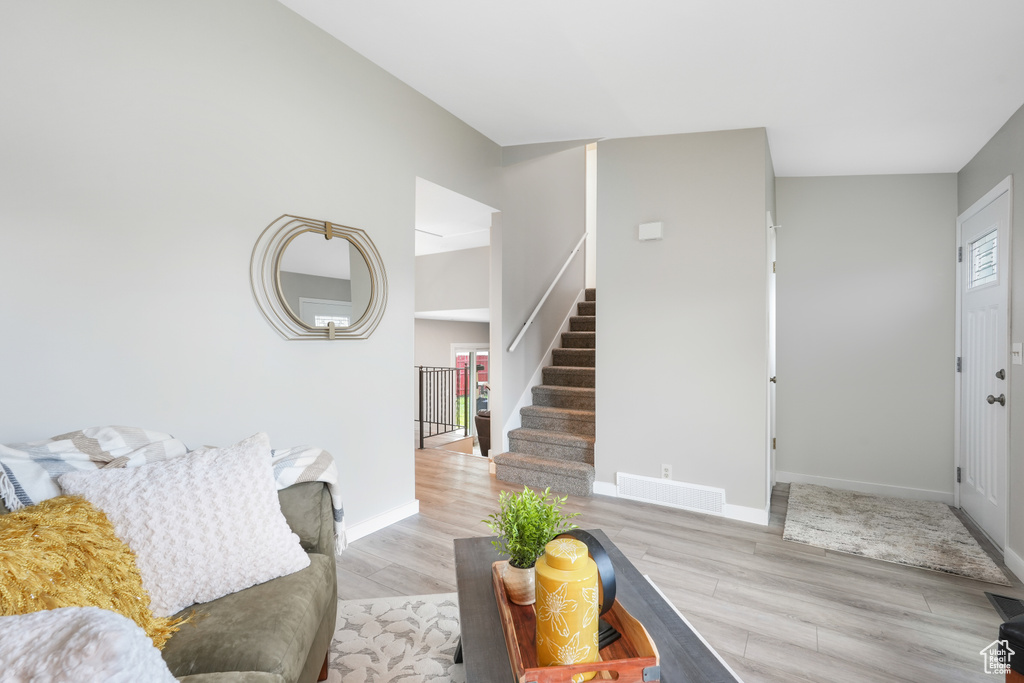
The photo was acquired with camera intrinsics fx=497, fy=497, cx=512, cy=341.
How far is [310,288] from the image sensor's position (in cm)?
254

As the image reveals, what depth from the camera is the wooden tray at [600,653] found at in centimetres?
100

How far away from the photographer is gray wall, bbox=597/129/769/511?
3170 mm

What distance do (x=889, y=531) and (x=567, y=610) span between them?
300 cm

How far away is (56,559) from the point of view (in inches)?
41.2

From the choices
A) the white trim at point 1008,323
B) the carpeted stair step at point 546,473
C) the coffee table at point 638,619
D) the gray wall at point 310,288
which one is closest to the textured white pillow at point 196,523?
the coffee table at point 638,619

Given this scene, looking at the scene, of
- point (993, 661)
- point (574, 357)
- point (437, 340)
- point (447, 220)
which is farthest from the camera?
point (437, 340)

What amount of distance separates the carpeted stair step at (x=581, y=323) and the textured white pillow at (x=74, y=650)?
16.3ft

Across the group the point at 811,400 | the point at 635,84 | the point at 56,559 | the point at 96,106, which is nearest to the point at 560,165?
the point at 635,84

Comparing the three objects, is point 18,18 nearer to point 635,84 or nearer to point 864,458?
point 635,84

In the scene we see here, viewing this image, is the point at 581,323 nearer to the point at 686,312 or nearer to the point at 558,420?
the point at 558,420

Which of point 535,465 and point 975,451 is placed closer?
point 975,451

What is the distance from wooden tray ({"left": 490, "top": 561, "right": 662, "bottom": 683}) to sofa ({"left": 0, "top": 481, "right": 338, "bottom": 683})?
0.52 m

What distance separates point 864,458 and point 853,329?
100 centimetres

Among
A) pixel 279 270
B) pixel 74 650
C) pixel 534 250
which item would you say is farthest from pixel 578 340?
pixel 74 650
